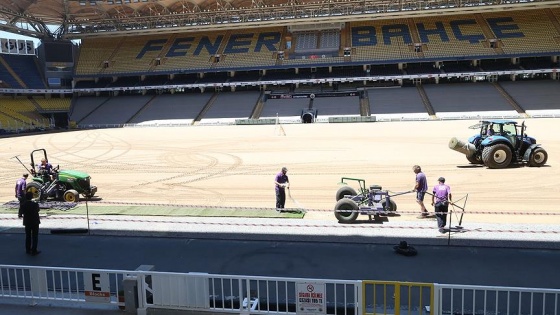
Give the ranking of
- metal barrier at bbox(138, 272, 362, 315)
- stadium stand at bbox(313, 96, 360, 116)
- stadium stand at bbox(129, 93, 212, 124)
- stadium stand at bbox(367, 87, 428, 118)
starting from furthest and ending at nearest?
1. stadium stand at bbox(129, 93, 212, 124)
2. stadium stand at bbox(313, 96, 360, 116)
3. stadium stand at bbox(367, 87, 428, 118)
4. metal barrier at bbox(138, 272, 362, 315)

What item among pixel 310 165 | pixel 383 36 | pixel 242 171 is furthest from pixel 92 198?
pixel 383 36

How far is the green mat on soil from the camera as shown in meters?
11.3

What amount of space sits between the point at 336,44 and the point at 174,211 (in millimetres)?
43993

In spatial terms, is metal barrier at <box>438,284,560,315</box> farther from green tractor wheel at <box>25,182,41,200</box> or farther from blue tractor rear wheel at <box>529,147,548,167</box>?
green tractor wheel at <box>25,182,41,200</box>

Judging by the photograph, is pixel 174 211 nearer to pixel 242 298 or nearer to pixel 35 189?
pixel 35 189

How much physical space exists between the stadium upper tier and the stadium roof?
10.4ft

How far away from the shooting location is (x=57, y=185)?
1335 cm

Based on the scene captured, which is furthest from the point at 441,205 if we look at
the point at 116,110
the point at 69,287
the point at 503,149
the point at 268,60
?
the point at 116,110

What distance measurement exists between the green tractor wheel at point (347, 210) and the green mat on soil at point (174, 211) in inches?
48.4

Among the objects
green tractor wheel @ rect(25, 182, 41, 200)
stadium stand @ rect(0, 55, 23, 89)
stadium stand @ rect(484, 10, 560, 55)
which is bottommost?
green tractor wheel @ rect(25, 182, 41, 200)

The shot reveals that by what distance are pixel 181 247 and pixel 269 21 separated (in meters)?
45.7

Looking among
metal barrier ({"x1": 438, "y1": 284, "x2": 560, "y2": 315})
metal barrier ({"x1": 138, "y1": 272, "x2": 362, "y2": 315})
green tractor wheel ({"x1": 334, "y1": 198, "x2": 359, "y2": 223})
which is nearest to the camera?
metal barrier ({"x1": 138, "y1": 272, "x2": 362, "y2": 315})

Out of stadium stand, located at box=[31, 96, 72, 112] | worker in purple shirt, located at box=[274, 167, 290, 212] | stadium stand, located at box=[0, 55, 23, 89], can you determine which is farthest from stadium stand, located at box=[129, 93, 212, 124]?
worker in purple shirt, located at box=[274, 167, 290, 212]

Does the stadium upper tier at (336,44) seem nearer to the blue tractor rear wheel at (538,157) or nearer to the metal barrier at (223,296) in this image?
the blue tractor rear wheel at (538,157)
